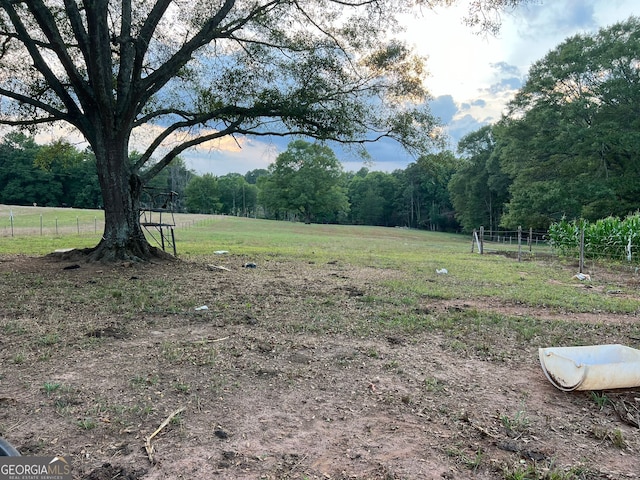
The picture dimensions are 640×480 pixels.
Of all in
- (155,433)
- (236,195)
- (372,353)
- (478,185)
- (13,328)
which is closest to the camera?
(155,433)

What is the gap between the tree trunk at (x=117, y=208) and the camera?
29.0 ft

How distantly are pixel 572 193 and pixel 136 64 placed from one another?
25.8m

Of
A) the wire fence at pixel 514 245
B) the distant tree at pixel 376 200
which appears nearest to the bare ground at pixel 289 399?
the wire fence at pixel 514 245

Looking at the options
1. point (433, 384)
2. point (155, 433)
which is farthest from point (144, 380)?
point (433, 384)

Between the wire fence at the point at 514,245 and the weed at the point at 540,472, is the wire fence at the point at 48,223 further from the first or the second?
the weed at the point at 540,472

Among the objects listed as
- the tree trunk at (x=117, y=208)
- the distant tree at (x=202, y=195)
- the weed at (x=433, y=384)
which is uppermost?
the distant tree at (x=202, y=195)

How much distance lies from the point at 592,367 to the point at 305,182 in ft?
174

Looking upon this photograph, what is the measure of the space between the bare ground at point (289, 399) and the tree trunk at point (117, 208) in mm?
3851

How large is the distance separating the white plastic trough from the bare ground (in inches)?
4.7

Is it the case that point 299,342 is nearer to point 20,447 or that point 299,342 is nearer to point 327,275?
point 20,447

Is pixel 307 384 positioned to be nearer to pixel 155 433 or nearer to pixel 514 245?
pixel 155 433

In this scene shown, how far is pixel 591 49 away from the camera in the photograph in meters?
24.2

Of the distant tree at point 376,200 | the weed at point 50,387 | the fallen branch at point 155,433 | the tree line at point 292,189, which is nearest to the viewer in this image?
the fallen branch at point 155,433

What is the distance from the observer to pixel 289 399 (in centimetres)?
280
